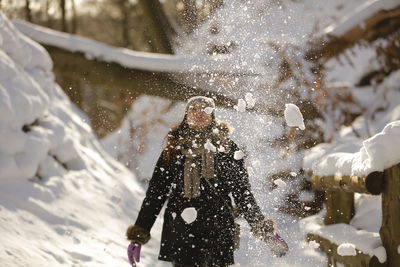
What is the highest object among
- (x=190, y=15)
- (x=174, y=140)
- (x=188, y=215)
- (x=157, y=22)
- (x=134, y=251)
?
(x=190, y=15)

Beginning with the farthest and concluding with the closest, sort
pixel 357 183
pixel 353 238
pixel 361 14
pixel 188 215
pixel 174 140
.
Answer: pixel 361 14 → pixel 353 238 → pixel 357 183 → pixel 174 140 → pixel 188 215

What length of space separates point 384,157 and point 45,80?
579cm

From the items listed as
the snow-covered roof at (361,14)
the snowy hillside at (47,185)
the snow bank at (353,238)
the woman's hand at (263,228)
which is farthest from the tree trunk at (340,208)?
the snow-covered roof at (361,14)

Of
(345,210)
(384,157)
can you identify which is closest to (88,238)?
(345,210)

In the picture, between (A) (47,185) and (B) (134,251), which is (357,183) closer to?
(B) (134,251)

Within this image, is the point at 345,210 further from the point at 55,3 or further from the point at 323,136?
the point at 55,3

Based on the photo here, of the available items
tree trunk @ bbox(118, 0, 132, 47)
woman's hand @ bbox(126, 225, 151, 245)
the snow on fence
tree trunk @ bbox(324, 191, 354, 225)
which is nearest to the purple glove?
woman's hand @ bbox(126, 225, 151, 245)

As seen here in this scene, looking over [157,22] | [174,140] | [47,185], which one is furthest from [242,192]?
[157,22]

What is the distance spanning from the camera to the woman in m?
3.19

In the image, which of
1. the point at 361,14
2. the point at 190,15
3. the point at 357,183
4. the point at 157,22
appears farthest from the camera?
the point at 190,15

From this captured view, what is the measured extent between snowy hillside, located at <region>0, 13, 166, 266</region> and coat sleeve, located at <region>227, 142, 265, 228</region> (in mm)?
1577

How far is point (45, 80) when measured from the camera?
7.79 m

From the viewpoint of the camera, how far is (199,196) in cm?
321

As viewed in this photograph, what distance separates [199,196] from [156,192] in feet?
0.95
